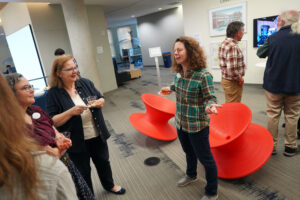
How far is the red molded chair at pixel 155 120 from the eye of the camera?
2.92 meters

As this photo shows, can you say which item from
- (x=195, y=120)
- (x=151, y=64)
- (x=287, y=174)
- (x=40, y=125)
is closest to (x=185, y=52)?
(x=195, y=120)

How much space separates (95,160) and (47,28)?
5.47m

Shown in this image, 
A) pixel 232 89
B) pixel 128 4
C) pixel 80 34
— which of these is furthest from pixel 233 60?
pixel 128 4

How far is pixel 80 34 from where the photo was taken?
204 inches

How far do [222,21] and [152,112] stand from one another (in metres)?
4.12

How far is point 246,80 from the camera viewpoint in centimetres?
551

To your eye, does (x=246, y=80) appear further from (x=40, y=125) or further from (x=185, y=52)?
(x=40, y=125)

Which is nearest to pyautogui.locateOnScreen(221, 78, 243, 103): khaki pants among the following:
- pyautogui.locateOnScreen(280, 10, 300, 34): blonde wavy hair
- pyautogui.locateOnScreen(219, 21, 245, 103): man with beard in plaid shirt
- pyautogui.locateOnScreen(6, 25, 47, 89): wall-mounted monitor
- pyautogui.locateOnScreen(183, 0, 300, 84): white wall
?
pyautogui.locateOnScreen(219, 21, 245, 103): man with beard in plaid shirt

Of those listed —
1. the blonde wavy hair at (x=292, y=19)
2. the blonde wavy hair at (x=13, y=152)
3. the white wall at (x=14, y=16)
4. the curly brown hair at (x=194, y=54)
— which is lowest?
the blonde wavy hair at (x=13, y=152)

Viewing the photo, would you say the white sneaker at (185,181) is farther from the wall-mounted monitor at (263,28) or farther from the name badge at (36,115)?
the wall-mounted monitor at (263,28)

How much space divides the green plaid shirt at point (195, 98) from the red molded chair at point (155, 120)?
1.19m

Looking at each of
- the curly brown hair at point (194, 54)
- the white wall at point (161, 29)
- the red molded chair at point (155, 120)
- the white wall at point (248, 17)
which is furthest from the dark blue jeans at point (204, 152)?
the white wall at point (161, 29)

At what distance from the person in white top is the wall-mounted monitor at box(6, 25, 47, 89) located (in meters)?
5.39

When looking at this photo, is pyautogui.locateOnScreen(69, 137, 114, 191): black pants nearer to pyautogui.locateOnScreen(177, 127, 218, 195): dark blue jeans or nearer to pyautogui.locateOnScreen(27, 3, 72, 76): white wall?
pyautogui.locateOnScreen(177, 127, 218, 195): dark blue jeans
